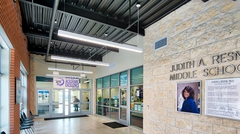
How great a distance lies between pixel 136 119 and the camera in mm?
6957

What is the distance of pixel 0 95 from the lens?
325 cm

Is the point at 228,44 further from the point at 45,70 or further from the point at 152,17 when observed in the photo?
the point at 45,70

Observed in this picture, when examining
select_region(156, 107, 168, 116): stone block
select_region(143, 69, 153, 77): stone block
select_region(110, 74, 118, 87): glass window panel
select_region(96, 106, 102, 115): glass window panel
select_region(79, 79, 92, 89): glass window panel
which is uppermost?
select_region(143, 69, 153, 77): stone block

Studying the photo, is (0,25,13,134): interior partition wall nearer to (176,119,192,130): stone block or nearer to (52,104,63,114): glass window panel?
(176,119,192,130): stone block

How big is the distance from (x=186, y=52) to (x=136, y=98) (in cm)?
346

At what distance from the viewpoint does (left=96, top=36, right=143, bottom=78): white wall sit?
6727mm

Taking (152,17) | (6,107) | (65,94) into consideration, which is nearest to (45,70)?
(65,94)

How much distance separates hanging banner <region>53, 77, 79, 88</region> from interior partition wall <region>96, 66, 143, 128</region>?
1.99 meters

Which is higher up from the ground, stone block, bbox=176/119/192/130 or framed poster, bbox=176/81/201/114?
framed poster, bbox=176/81/201/114

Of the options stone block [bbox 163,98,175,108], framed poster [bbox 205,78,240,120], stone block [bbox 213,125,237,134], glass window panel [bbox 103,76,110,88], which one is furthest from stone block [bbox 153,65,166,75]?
glass window panel [bbox 103,76,110,88]

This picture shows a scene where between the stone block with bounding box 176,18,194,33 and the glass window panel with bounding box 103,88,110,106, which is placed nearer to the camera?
the stone block with bounding box 176,18,194,33

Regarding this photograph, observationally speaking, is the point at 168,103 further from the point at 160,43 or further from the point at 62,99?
the point at 62,99

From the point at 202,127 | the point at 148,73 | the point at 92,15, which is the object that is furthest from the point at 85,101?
the point at 202,127

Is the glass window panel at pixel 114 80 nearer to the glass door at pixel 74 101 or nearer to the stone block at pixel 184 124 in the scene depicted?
the glass door at pixel 74 101
